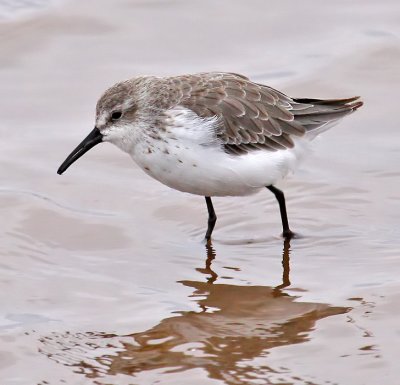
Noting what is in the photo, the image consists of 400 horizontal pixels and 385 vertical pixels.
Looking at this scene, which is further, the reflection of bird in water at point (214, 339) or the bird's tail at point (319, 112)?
the bird's tail at point (319, 112)

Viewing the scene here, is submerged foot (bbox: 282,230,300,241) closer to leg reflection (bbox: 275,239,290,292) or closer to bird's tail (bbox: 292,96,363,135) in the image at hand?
leg reflection (bbox: 275,239,290,292)

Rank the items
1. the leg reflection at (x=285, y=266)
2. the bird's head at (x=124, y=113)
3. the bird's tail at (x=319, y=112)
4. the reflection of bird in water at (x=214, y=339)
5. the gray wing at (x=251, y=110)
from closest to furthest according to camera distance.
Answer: the reflection of bird in water at (x=214, y=339) → the leg reflection at (x=285, y=266) → the bird's head at (x=124, y=113) → the gray wing at (x=251, y=110) → the bird's tail at (x=319, y=112)

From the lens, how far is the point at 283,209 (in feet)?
28.4

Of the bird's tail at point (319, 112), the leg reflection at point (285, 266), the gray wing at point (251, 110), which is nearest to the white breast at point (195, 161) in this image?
the gray wing at point (251, 110)

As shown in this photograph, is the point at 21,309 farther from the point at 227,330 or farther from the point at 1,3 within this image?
the point at 1,3

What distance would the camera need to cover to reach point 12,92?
458 inches

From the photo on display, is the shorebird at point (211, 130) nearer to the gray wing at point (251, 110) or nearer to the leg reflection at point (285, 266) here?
the gray wing at point (251, 110)

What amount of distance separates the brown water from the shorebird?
0.61m

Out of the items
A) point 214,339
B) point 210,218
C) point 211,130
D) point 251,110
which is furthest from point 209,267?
point 214,339

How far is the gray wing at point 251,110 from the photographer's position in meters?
8.34

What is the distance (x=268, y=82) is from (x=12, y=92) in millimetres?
2857

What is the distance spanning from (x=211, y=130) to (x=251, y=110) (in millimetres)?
626

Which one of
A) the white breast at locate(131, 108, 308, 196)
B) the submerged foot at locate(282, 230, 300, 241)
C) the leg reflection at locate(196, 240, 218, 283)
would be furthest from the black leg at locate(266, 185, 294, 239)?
the leg reflection at locate(196, 240, 218, 283)

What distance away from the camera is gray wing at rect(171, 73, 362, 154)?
8344 mm
